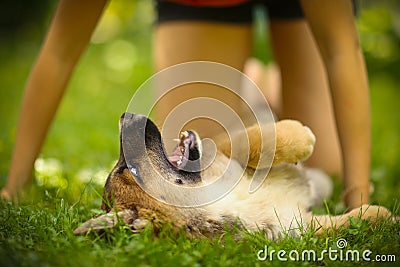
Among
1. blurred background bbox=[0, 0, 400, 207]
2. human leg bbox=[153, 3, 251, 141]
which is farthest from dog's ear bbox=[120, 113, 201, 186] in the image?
human leg bbox=[153, 3, 251, 141]

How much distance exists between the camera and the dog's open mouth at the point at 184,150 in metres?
1.83

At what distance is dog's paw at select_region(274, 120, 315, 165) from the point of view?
2.04 m

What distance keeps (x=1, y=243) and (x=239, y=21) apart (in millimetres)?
1901

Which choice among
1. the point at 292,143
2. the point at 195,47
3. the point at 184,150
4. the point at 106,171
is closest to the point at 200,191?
the point at 184,150

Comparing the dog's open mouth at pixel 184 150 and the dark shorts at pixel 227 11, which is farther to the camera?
the dark shorts at pixel 227 11

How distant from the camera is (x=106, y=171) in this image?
99.0 inches

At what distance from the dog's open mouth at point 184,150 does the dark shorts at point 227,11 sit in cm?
137

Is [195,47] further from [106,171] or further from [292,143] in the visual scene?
[292,143]

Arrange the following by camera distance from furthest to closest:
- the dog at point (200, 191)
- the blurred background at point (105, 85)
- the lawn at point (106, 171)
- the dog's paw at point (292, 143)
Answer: the blurred background at point (105, 85) → the dog's paw at point (292, 143) → the dog at point (200, 191) → the lawn at point (106, 171)

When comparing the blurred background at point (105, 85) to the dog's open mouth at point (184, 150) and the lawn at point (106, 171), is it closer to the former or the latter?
the lawn at point (106, 171)

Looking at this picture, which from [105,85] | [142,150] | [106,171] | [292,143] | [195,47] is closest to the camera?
[142,150]

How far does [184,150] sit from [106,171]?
0.77m

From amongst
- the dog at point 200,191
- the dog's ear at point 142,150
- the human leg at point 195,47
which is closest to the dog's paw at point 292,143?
the dog at point 200,191

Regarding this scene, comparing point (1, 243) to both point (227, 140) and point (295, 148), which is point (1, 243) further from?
point (295, 148)
